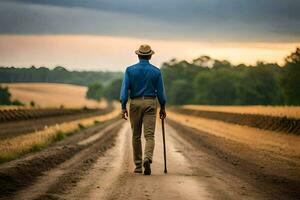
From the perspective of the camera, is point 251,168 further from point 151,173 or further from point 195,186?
point 195,186

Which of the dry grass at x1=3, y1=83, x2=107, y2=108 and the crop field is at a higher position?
the dry grass at x1=3, y1=83, x2=107, y2=108

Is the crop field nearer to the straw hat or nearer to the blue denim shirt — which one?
the blue denim shirt

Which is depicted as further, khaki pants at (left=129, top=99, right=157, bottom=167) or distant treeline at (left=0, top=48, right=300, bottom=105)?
distant treeline at (left=0, top=48, right=300, bottom=105)

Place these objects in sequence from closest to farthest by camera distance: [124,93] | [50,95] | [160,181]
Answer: [160,181] < [124,93] < [50,95]

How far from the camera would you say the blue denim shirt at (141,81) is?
551 inches

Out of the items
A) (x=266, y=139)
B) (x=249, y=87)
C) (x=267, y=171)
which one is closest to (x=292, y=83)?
(x=249, y=87)

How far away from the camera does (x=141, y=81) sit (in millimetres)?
14008

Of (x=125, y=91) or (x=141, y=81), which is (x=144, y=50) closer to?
(x=141, y=81)

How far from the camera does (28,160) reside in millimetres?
15711

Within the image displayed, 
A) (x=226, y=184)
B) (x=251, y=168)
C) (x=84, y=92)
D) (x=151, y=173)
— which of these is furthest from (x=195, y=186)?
(x=84, y=92)

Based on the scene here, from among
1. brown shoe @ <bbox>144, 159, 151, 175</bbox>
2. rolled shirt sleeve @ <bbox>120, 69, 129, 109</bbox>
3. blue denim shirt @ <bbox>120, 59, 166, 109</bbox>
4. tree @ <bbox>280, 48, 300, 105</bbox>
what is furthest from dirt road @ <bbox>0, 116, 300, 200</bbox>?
tree @ <bbox>280, 48, 300, 105</bbox>

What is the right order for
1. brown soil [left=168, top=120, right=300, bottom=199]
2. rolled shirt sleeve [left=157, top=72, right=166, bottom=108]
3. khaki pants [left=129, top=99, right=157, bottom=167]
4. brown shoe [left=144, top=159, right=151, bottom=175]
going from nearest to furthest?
1. brown soil [left=168, top=120, right=300, bottom=199]
2. brown shoe [left=144, top=159, right=151, bottom=175]
3. khaki pants [left=129, top=99, right=157, bottom=167]
4. rolled shirt sleeve [left=157, top=72, right=166, bottom=108]

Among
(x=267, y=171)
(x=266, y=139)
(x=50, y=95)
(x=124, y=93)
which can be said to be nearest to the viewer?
(x=124, y=93)

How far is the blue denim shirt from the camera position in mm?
13992
